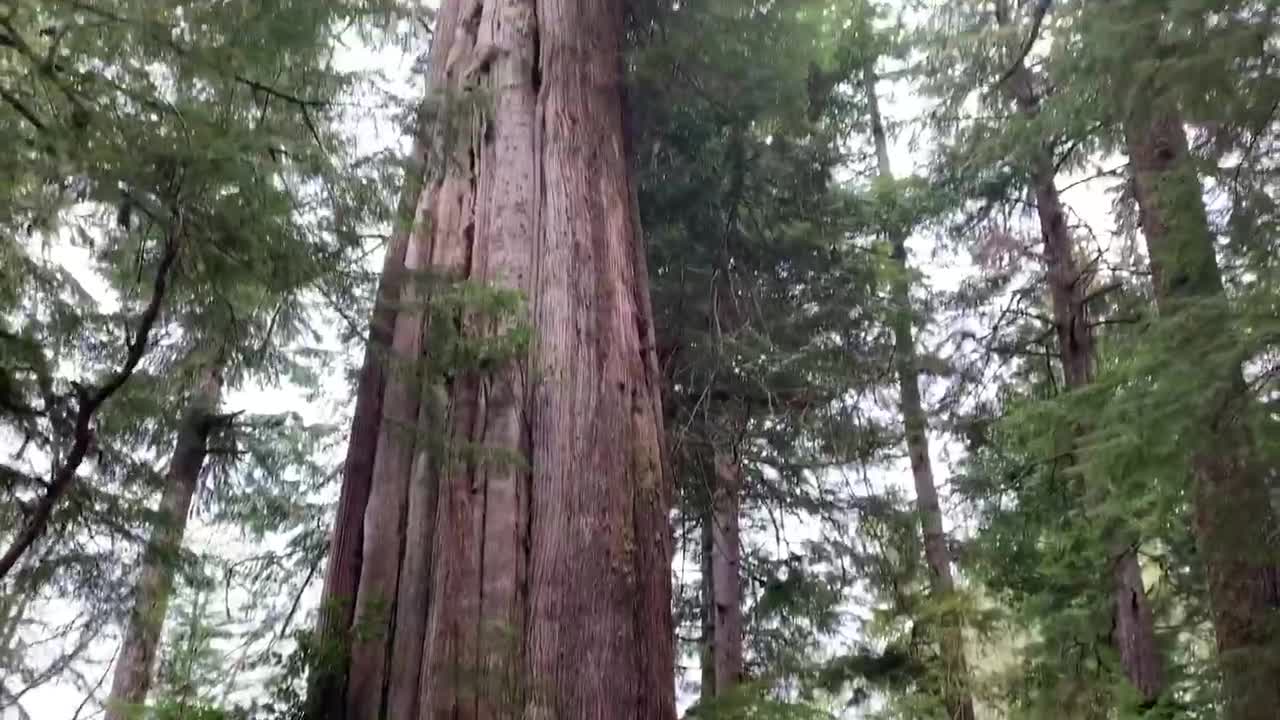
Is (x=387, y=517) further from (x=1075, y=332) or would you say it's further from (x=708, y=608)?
(x=1075, y=332)

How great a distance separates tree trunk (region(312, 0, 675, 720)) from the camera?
3703mm

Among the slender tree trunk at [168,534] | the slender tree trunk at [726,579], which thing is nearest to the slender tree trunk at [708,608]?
the slender tree trunk at [726,579]

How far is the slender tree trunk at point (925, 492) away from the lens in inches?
276

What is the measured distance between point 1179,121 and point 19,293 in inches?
260

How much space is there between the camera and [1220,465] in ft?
16.8

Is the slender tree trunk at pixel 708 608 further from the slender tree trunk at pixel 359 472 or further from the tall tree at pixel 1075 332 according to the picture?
the slender tree trunk at pixel 359 472

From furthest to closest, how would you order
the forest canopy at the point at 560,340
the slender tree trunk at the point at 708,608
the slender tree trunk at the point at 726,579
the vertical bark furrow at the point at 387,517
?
the slender tree trunk at the point at 708,608
the slender tree trunk at the point at 726,579
the vertical bark furrow at the point at 387,517
the forest canopy at the point at 560,340

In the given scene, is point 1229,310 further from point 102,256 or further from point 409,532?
point 102,256

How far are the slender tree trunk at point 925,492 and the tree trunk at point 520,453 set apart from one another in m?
3.70

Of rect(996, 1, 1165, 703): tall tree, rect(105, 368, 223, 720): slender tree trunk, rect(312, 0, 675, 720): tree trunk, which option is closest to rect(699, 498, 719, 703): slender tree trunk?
rect(996, 1, 1165, 703): tall tree

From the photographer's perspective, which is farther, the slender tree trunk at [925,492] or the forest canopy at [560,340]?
the slender tree trunk at [925,492]

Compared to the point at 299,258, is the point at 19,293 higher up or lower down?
higher up

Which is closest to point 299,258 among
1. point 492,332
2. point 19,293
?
point 492,332

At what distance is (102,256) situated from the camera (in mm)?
4906
